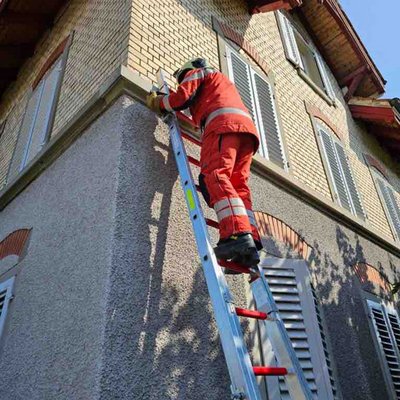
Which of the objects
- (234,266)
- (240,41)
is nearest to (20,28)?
(240,41)

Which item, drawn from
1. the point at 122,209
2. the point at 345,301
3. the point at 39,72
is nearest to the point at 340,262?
the point at 345,301

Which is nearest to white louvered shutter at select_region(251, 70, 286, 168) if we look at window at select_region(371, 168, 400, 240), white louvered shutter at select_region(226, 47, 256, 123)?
white louvered shutter at select_region(226, 47, 256, 123)

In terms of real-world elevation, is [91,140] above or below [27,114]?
below

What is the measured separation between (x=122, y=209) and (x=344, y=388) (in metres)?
2.61

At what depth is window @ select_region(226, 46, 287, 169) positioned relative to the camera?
5086mm

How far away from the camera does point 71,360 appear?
2254 millimetres

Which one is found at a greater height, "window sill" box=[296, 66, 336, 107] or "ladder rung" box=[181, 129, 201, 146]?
"window sill" box=[296, 66, 336, 107]

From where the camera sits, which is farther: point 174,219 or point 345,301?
point 345,301

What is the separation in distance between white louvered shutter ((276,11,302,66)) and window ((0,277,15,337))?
6.02 meters

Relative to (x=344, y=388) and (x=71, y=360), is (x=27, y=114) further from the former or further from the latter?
(x=344, y=388)

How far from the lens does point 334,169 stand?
21.0ft

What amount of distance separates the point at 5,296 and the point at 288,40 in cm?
677

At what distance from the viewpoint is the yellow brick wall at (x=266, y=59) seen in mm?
3973

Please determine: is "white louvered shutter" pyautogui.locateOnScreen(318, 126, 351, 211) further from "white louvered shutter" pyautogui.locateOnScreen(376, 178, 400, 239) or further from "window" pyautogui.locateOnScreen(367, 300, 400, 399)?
"white louvered shutter" pyautogui.locateOnScreen(376, 178, 400, 239)
